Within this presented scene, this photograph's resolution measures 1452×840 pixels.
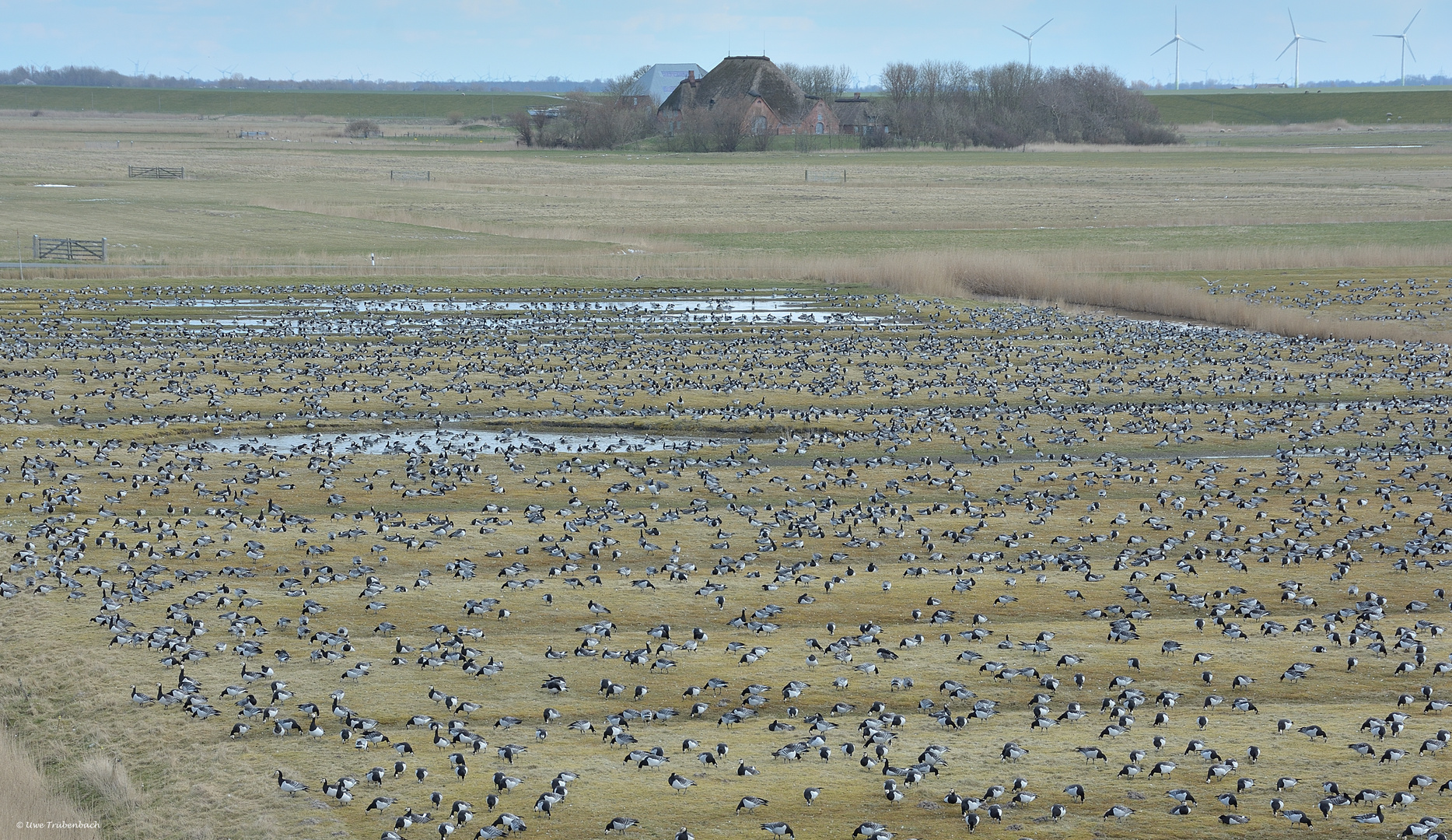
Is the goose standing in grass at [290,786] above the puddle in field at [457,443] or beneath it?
beneath

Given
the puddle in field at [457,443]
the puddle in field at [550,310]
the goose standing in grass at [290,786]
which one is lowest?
the goose standing in grass at [290,786]

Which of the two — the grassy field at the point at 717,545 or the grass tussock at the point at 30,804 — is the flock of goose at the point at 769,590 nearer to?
the grassy field at the point at 717,545

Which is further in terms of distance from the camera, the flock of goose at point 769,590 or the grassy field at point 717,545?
the grassy field at point 717,545

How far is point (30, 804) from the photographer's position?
1590 centimetres

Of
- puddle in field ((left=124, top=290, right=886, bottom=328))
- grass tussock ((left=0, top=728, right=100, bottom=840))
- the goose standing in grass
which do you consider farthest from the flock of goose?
puddle in field ((left=124, top=290, right=886, bottom=328))

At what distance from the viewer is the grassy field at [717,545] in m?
16.6

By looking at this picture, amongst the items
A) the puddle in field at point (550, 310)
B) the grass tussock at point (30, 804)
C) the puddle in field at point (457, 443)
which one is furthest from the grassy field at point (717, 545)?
the puddle in field at point (550, 310)

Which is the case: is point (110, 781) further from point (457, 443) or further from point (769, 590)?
point (457, 443)

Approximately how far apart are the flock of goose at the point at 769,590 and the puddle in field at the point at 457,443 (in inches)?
10.4

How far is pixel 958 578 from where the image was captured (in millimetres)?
24141

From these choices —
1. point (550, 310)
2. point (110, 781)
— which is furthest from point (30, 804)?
point (550, 310)

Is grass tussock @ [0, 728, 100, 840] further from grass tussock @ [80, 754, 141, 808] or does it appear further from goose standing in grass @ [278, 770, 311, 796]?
goose standing in grass @ [278, 770, 311, 796]

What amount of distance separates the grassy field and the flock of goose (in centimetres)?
10

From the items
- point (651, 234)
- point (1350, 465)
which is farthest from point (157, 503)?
point (651, 234)
